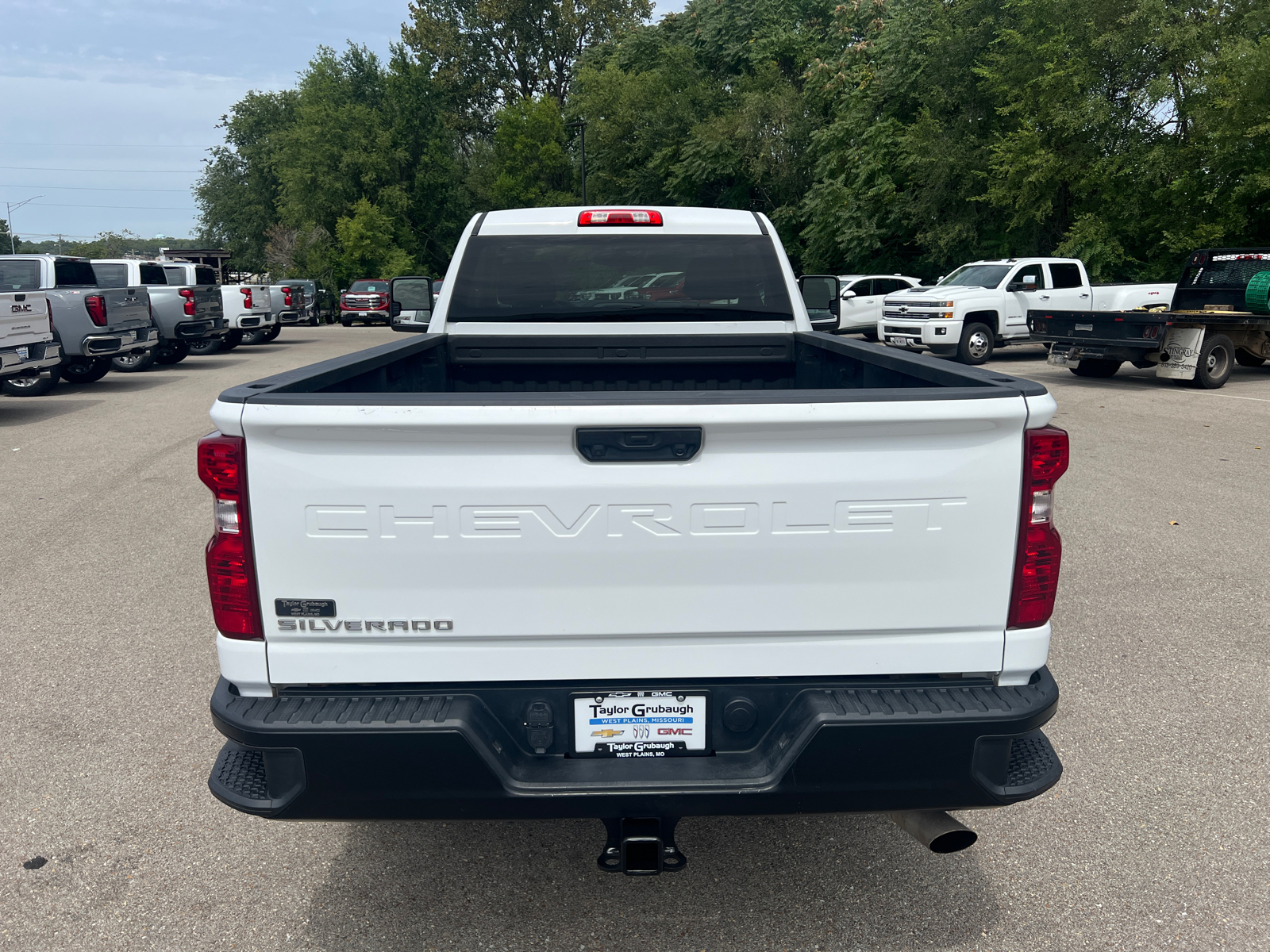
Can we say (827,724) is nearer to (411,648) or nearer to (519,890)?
(411,648)

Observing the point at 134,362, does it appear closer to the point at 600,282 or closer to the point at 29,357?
the point at 29,357

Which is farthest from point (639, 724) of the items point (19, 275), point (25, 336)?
point (19, 275)

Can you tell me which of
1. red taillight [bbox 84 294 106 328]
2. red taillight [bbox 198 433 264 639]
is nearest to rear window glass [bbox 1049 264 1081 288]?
red taillight [bbox 84 294 106 328]

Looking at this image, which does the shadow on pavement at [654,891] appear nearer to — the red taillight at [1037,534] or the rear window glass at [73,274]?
the red taillight at [1037,534]

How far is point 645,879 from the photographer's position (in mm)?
3066

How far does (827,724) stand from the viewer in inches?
91.1

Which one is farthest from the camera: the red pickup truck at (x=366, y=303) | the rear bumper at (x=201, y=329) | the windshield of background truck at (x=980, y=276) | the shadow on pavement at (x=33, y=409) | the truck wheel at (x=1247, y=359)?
the red pickup truck at (x=366, y=303)

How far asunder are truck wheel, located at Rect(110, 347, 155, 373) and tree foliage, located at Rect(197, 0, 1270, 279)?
69.3ft

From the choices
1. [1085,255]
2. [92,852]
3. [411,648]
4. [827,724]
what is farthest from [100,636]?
[1085,255]

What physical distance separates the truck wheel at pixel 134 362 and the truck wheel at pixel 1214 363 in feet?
61.1

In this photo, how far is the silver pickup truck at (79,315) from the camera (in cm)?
1528

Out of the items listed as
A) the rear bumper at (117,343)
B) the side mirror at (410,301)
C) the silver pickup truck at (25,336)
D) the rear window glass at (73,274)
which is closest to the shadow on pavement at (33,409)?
the silver pickup truck at (25,336)

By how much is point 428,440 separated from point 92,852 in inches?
81.6

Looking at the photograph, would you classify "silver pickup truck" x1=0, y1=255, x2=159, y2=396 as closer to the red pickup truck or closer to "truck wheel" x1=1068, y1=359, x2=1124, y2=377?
"truck wheel" x1=1068, y1=359, x2=1124, y2=377
